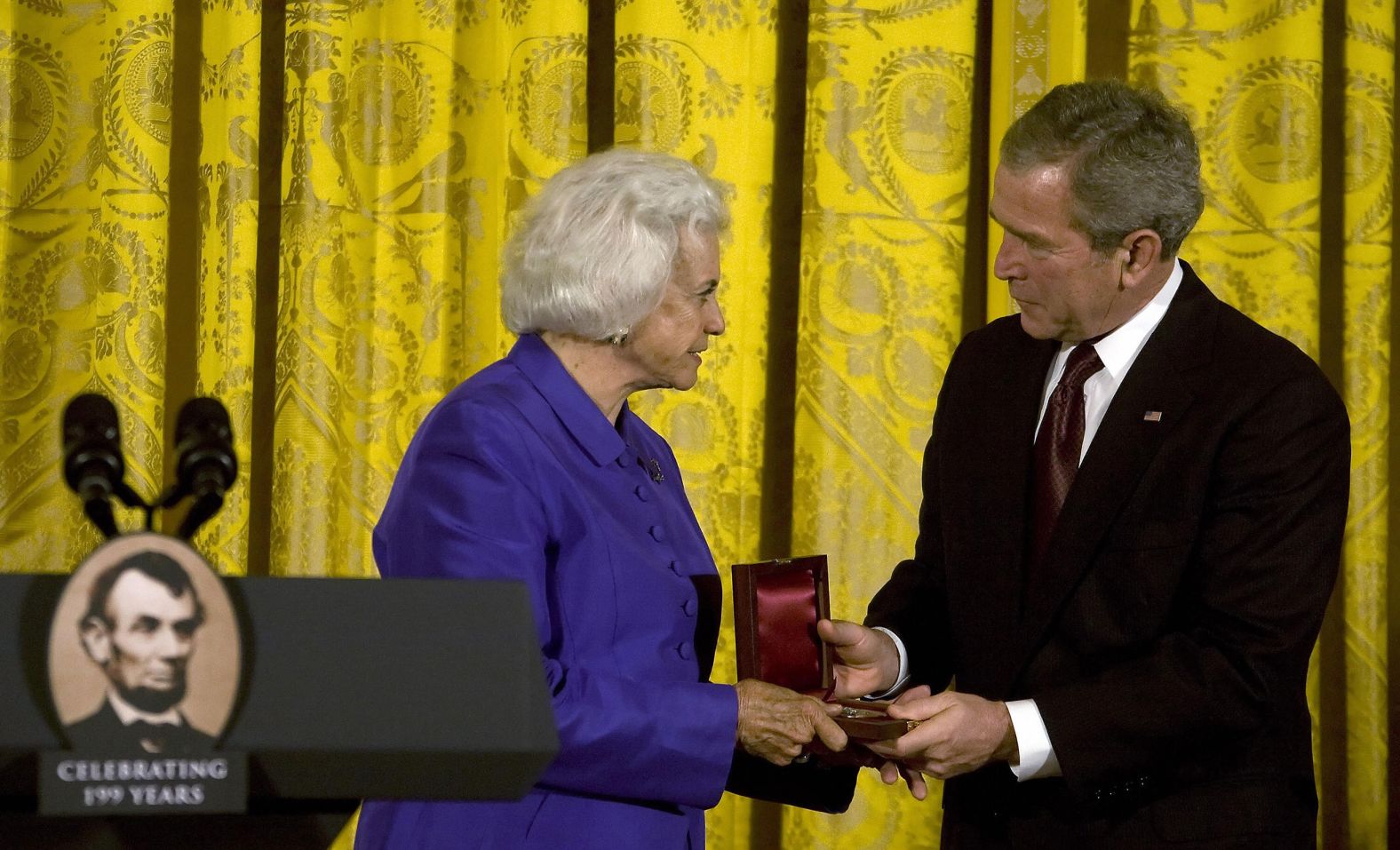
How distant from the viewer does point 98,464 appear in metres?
0.92

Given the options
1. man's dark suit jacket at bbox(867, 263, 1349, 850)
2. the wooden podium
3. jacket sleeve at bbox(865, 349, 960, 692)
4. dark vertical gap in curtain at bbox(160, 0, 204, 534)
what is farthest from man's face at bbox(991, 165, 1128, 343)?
dark vertical gap in curtain at bbox(160, 0, 204, 534)

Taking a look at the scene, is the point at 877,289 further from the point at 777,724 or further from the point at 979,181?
the point at 777,724

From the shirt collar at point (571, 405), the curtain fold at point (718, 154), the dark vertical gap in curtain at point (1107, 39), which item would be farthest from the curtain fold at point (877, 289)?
the shirt collar at point (571, 405)

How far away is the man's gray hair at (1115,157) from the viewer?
6.86 ft

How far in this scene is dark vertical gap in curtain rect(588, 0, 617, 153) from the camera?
320 cm

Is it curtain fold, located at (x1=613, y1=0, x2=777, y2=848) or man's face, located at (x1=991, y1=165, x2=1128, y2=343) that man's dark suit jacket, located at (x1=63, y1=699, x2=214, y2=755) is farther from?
curtain fold, located at (x1=613, y1=0, x2=777, y2=848)

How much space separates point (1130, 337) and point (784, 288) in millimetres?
1189

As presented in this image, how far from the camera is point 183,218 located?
3217mm

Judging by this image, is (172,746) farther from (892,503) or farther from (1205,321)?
(892,503)

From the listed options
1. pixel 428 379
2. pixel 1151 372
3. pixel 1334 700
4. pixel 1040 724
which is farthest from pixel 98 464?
pixel 1334 700

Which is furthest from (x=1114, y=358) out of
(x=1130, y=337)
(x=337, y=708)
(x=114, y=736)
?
(x=114, y=736)

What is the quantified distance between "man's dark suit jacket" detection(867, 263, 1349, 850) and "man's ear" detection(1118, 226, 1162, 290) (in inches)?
3.4

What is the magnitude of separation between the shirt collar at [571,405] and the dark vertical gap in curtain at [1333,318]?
6.27 ft

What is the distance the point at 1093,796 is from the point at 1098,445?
0.51 m
